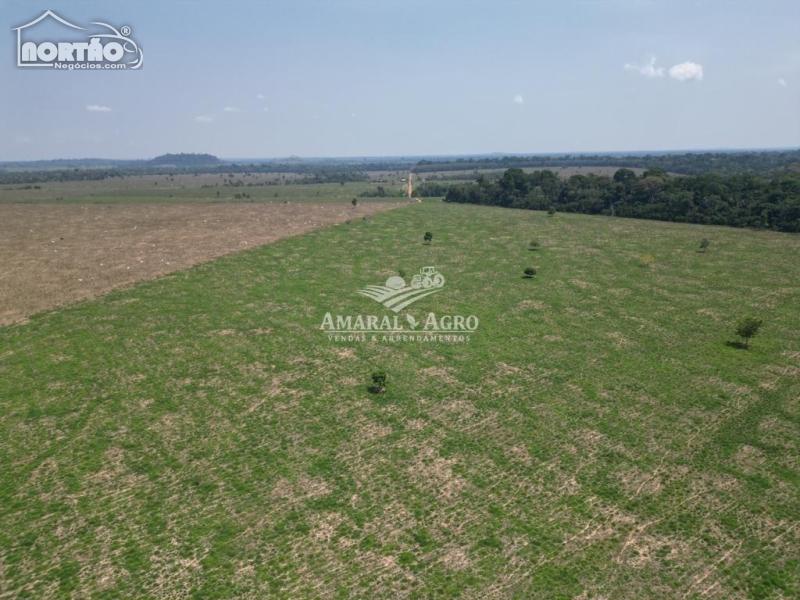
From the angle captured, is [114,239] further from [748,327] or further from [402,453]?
[748,327]

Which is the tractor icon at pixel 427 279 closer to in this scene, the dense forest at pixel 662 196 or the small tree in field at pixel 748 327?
the small tree in field at pixel 748 327

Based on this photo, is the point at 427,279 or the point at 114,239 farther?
the point at 114,239

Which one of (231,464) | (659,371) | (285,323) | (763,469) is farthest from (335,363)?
(763,469)

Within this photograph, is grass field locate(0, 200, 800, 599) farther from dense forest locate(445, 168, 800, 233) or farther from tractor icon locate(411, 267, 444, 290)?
dense forest locate(445, 168, 800, 233)

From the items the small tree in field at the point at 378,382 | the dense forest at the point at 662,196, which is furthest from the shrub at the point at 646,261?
the small tree in field at the point at 378,382

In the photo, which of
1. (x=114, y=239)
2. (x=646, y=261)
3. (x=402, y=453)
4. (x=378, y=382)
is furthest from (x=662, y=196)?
(x=114, y=239)
